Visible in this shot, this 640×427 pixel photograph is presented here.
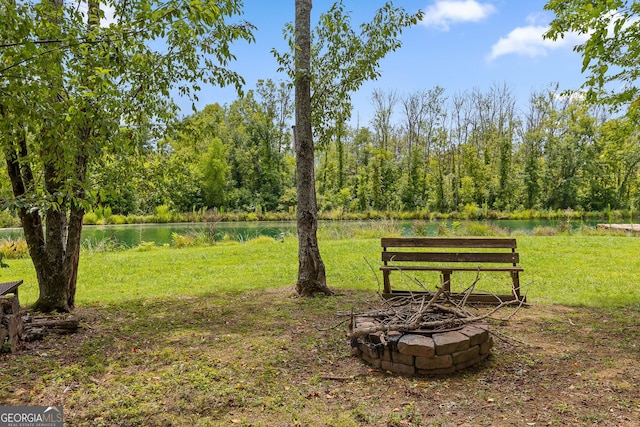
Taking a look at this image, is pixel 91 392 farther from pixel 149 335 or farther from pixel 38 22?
pixel 38 22

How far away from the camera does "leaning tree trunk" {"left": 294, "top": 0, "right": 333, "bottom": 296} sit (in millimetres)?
6039

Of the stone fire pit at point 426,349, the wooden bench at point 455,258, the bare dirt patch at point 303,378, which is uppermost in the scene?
the wooden bench at point 455,258

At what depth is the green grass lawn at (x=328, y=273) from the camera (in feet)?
21.1

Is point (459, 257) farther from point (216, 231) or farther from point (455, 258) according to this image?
point (216, 231)

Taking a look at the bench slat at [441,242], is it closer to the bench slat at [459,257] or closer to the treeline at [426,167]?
the bench slat at [459,257]

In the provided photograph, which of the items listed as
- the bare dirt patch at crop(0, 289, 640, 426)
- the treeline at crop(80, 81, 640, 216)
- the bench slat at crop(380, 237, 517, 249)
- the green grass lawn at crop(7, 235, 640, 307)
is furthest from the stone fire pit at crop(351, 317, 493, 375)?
the treeline at crop(80, 81, 640, 216)

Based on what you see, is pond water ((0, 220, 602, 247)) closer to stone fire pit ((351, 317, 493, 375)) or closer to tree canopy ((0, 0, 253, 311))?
tree canopy ((0, 0, 253, 311))

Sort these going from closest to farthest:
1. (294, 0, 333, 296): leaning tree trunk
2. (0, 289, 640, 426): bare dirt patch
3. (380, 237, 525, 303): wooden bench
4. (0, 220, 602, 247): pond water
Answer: (0, 289, 640, 426): bare dirt patch → (380, 237, 525, 303): wooden bench → (294, 0, 333, 296): leaning tree trunk → (0, 220, 602, 247): pond water

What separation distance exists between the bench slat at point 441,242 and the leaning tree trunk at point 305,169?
105 cm

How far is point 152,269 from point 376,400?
24.1 ft

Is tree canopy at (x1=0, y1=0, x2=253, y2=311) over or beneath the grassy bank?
over

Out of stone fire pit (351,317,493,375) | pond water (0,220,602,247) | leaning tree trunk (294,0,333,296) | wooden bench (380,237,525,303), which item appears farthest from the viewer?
pond water (0,220,602,247)

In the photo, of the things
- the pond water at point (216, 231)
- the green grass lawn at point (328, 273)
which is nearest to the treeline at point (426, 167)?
the pond water at point (216, 231)

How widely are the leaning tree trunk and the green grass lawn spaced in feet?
3.04
